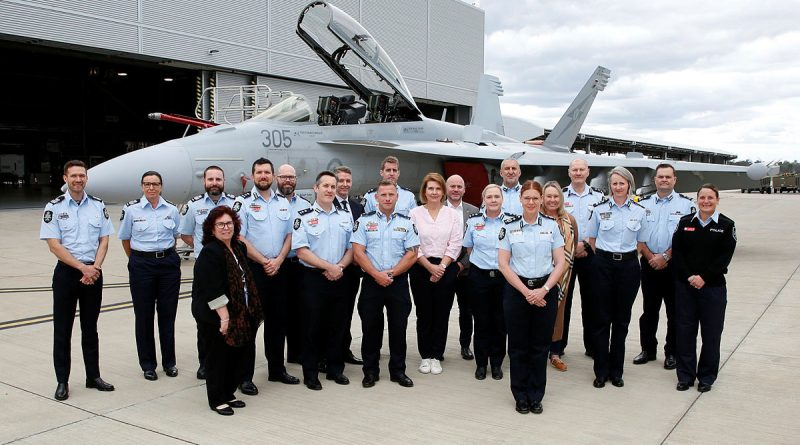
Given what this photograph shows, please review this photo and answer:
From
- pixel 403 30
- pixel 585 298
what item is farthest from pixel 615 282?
pixel 403 30

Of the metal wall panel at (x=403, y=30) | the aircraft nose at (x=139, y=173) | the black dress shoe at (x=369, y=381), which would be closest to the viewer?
the black dress shoe at (x=369, y=381)

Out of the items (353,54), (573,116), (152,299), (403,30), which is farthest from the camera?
(403,30)

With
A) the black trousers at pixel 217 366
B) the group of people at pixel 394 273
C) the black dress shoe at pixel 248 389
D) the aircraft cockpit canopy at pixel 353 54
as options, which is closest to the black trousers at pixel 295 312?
the group of people at pixel 394 273

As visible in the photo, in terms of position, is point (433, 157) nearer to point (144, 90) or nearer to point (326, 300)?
point (326, 300)

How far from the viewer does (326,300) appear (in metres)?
5.01

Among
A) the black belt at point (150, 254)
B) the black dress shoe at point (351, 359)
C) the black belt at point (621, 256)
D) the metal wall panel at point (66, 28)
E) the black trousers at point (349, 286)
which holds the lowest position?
the black dress shoe at point (351, 359)

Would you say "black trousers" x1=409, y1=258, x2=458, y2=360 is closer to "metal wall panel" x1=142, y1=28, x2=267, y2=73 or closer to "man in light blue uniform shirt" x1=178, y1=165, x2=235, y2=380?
"man in light blue uniform shirt" x1=178, y1=165, x2=235, y2=380

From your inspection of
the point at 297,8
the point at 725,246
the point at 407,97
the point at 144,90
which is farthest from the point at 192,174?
the point at 144,90

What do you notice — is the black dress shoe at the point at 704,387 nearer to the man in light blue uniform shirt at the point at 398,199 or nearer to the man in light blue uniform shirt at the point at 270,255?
the man in light blue uniform shirt at the point at 398,199

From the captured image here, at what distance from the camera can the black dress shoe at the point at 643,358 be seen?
564cm

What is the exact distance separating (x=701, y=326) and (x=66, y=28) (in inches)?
786

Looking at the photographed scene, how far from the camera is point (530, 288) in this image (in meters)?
4.48

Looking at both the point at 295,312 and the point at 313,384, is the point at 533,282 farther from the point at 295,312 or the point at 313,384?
the point at 295,312

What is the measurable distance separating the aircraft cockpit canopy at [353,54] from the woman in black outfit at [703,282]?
6789 mm
